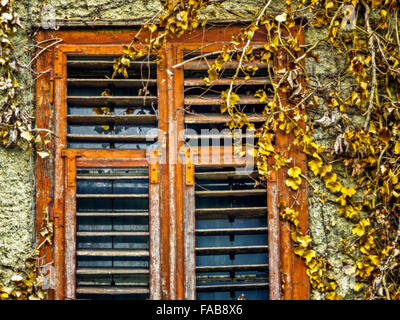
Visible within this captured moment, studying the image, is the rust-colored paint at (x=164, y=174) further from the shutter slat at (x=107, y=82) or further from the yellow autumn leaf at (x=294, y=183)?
the yellow autumn leaf at (x=294, y=183)

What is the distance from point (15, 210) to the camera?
3.27 m

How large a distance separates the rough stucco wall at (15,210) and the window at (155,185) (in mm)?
103

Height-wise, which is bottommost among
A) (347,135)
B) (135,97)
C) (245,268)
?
(245,268)

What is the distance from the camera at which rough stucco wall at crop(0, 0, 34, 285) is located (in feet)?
10.7

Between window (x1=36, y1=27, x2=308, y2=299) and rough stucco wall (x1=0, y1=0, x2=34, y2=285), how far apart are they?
0.10 metres

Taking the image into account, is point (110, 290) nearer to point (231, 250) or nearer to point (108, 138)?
point (231, 250)

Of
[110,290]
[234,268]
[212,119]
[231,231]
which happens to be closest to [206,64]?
[212,119]

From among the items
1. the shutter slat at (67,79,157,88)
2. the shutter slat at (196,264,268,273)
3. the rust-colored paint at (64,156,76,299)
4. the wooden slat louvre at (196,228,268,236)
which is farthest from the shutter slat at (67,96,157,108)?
the shutter slat at (196,264,268,273)

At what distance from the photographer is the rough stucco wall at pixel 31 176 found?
3260 millimetres

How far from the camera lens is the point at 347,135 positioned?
333cm

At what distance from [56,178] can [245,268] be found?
4.67ft

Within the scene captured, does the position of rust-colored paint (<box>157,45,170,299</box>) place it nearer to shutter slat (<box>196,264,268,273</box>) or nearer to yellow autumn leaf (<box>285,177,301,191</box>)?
shutter slat (<box>196,264,268,273</box>)
